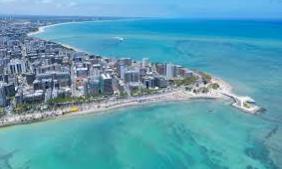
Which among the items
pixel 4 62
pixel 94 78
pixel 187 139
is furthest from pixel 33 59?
pixel 187 139

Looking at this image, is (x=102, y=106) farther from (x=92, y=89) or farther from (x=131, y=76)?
(x=131, y=76)

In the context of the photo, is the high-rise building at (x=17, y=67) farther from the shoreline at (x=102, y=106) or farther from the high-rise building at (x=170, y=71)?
the high-rise building at (x=170, y=71)

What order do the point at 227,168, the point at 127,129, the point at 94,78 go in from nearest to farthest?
1. the point at 227,168
2. the point at 127,129
3. the point at 94,78

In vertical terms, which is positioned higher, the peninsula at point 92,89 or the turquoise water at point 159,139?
the peninsula at point 92,89

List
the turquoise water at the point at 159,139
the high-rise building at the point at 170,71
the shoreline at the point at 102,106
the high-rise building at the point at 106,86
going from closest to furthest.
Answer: the turquoise water at the point at 159,139 → the shoreline at the point at 102,106 → the high-rise building at the point at 106,86 → the high-rise building at the point at 170,71

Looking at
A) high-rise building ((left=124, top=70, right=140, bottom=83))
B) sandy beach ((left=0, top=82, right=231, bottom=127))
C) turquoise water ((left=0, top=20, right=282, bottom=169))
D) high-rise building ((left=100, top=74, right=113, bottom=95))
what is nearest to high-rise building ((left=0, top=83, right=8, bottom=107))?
sandy beach ((left=0, top=82, right=231, bottom=127))

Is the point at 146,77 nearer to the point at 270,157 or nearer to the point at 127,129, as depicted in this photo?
the point at 127,129

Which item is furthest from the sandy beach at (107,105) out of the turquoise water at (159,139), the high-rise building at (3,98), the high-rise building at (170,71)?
the high-rise building at (170,71)

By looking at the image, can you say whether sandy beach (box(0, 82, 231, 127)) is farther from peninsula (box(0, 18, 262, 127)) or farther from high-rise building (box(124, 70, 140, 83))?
high-rise building (box(124, 70, 140, 83))
